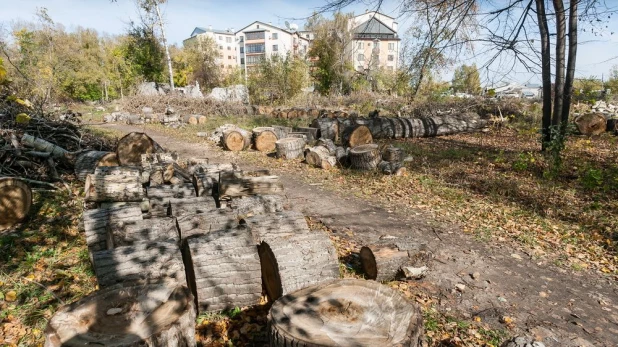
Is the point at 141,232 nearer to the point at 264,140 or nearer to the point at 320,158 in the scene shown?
the point at 320,158

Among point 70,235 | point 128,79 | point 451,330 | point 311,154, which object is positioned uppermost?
point 128,79

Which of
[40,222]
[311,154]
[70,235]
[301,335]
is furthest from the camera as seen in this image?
[311,154]

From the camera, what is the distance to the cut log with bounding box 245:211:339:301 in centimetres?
324

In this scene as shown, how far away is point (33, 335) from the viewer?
311 centimetres

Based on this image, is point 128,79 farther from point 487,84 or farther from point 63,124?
point 487,84

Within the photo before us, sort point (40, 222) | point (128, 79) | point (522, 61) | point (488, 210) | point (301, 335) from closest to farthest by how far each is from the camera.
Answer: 1. point (301, 335)
2. point (40, 222)
3. point (488, 210)
4. point (522, 61)
5. point (128, 79)

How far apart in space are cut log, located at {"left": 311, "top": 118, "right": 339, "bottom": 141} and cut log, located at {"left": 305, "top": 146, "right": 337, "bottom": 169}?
331 centimetres

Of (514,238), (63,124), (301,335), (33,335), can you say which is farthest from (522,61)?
(63,124)

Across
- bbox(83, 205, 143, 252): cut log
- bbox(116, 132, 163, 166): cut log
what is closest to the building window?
bbox(116, 132, 163, 166): cut log

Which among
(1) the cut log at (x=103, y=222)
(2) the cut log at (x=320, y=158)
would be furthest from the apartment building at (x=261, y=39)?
(1) the cut log at (x=103, y=222)

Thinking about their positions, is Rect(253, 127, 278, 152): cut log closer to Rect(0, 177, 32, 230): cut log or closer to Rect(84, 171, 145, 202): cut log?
Rect(84, 171, 145, 202): cut log

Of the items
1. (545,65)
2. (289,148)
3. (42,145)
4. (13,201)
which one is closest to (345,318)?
(13,201)

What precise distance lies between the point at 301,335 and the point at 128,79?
3745cm

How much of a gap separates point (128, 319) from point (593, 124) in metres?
17.3
